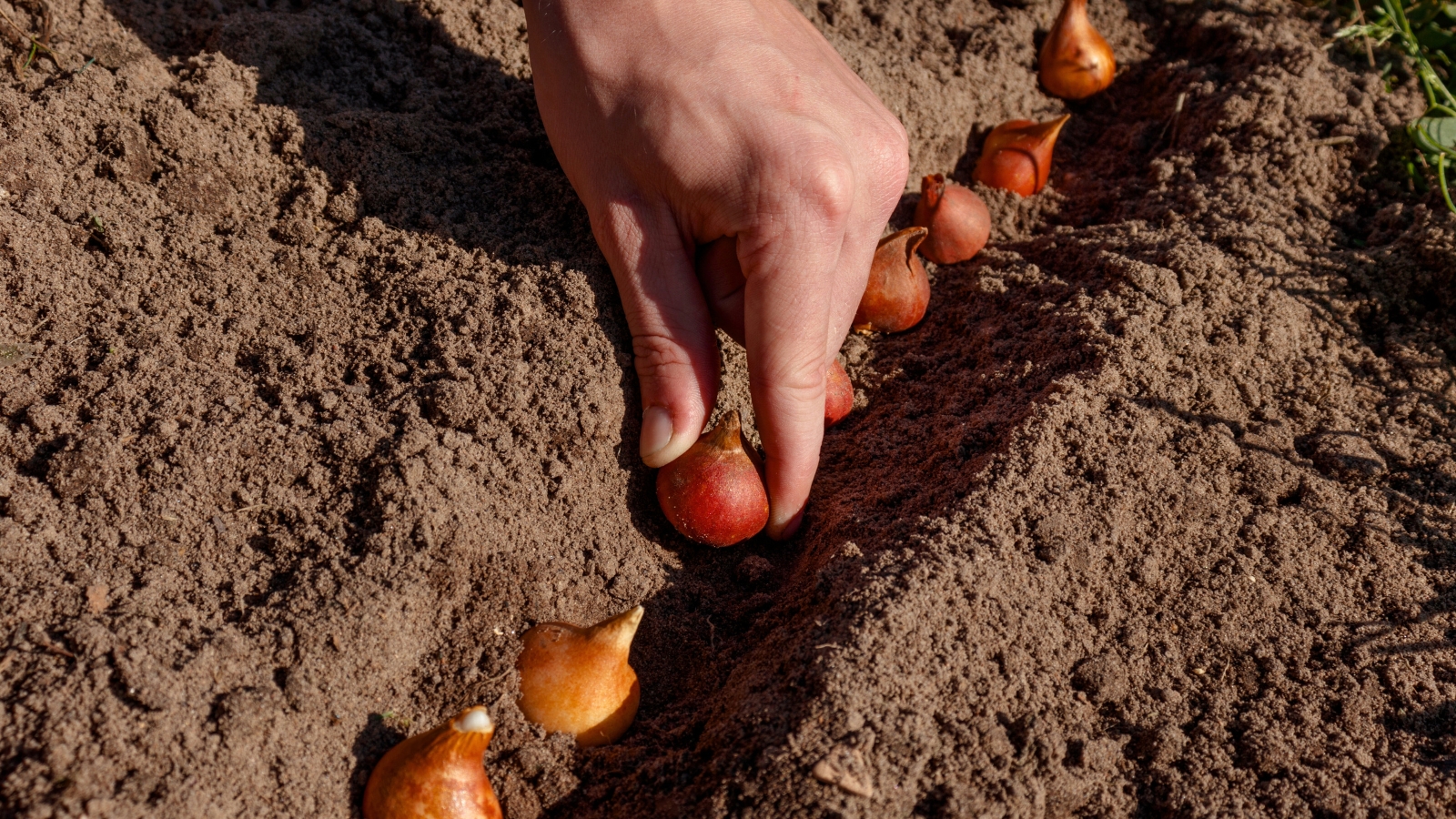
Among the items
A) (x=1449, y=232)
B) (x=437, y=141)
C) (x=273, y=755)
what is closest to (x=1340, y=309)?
(x=1449, y=232)

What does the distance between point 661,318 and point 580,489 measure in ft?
1.39

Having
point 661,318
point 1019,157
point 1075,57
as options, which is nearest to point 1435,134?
point 1075,57

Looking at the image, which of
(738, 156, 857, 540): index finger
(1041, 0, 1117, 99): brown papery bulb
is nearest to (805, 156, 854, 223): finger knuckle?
(738, 156, 857, 540): index finger

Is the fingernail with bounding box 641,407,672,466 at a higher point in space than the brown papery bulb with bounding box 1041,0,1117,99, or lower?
lower

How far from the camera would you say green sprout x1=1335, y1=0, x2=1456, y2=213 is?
287 centimetres

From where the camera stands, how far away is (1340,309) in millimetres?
2533

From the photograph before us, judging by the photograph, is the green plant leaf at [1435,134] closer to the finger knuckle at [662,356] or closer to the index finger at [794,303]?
the index finger at [794,303]

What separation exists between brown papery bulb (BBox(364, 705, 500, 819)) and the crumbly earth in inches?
3.6

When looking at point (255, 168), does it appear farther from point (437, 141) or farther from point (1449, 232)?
point (1449, 232)

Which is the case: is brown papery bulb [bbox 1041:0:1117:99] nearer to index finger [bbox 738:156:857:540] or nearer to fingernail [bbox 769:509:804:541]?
index finger [bbox 738:156:857:540]

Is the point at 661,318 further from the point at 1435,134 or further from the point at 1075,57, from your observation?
the point at 1435,134

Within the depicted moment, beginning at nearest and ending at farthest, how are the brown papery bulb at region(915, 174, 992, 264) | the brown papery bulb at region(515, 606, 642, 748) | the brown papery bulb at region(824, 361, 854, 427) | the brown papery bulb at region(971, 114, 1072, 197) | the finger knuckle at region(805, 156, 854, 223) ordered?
the brown papery bulb at region(515, 606, 642, 748) < the finger knuckle at region(805, 156, 854, 223) < the brown papery bulb at region(824, 361, 854, 427) < the brown papery bulb at region(915, 174, 992, 264) < the brown papery bulb at region(971, 114, 1072, 197)

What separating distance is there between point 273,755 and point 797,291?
1.32 metres

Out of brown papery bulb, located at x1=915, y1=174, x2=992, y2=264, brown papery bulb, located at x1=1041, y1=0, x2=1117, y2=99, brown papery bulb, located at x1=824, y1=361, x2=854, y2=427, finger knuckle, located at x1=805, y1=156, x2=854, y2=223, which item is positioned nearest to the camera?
finger knuckle, located at x1=805, y1=156, x2=854, y2=223
